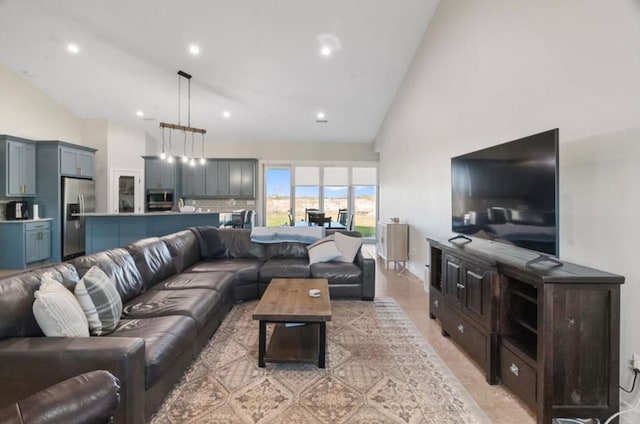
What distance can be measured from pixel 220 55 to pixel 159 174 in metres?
4.53

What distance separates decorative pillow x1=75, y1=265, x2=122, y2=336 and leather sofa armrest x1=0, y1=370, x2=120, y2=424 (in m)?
1.12

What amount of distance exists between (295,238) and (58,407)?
372 cm

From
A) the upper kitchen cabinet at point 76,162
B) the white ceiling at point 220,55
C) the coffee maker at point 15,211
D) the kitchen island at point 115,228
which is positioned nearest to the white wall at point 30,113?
the white ceiling at point 220,55

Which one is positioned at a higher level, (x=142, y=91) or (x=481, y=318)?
(x=142, y=91)

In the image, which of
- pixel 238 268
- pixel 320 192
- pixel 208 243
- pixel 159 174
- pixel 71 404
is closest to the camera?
pixel 71 404

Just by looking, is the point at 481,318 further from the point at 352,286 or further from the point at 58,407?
the point at 58,407

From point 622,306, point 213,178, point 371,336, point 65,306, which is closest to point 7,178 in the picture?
point 213,178

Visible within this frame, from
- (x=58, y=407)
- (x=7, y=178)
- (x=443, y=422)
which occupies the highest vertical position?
(x=7, y=178)

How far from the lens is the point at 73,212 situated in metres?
6.70

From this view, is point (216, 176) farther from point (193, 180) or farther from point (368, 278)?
point (368, 278)

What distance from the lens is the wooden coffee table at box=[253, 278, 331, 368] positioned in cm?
238

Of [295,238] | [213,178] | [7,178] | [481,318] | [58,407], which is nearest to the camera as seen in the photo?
[58,407]

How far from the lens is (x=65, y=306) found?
1.78m

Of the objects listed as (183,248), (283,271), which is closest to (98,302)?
(183,248)
